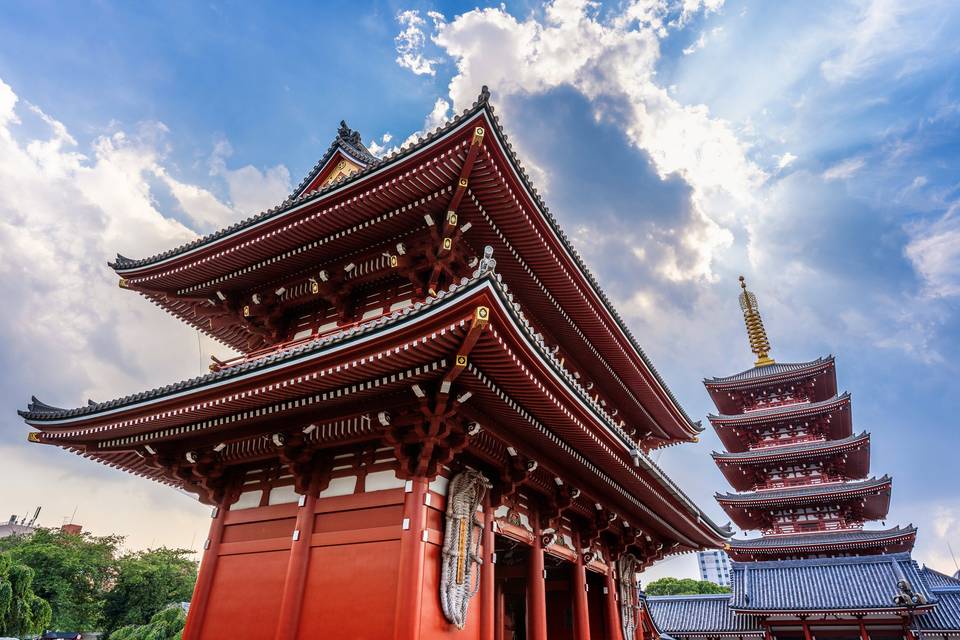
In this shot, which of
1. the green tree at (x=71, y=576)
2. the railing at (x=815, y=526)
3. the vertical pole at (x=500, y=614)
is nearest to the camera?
the vertical pole at (x=500, y=614)

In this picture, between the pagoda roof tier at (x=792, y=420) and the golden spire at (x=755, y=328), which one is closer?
the pagoda roof tier at (x=792, y=420)

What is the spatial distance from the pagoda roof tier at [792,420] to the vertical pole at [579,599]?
1046 inches

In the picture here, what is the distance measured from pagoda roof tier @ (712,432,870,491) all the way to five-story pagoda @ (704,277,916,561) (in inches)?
2.4

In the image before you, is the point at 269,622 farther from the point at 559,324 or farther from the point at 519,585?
the point at 559,324

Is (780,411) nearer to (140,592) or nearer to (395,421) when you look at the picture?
(395,421)

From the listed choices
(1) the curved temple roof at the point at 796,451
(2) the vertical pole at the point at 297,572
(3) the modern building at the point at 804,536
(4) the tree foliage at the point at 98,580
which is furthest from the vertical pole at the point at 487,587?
(4) the tree foliage at the point at 98,580

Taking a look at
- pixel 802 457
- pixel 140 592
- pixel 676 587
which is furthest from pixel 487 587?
pixel 676 587

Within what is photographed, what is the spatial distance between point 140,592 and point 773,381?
190 ft

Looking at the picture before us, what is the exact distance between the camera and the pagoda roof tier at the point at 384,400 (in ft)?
25.3

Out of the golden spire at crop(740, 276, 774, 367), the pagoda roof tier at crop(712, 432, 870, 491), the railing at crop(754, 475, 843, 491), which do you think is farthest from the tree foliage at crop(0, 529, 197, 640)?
the golden spire at crop(740, 276, 774, 367)

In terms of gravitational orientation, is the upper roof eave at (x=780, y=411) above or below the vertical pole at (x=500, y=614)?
above

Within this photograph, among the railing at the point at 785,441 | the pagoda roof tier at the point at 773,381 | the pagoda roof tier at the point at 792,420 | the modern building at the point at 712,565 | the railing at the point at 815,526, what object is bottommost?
the railing at the point at 815,526

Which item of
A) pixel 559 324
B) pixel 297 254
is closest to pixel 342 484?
pixel 297 254

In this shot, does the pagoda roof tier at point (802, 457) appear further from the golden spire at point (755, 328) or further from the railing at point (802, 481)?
the golden spire at point (755, 328)
